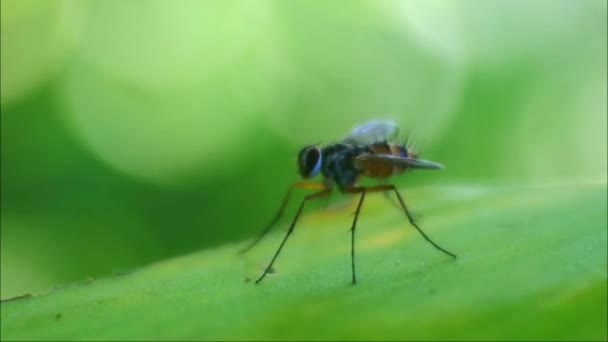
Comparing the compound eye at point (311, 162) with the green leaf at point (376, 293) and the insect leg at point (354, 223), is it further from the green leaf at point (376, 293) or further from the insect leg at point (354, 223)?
the green leaf at point (376, 293)

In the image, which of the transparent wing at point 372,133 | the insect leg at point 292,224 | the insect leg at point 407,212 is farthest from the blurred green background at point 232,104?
the insect leg at point 407,212

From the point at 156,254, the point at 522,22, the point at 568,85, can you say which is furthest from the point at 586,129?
the point at 156,254

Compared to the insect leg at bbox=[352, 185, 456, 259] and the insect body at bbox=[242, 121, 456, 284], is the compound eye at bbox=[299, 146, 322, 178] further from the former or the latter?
the insect leg at bbox=[352, 185, 456, 259]

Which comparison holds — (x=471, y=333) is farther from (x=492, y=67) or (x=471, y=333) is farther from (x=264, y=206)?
(x=492, y=67)

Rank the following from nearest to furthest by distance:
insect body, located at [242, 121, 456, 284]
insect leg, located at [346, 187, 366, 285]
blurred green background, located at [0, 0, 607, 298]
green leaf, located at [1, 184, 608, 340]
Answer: green leaf, located at [1, 184, 608, 340]
insect leg, located at [346, 187, 366, 285]
insect body, located at [242, 121, 456, 284]
blurred green background, located at [0, 0, 607, 298]

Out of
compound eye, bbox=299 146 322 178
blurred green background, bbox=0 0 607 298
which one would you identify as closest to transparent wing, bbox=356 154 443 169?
compound eye, bbox=299 146 322 178

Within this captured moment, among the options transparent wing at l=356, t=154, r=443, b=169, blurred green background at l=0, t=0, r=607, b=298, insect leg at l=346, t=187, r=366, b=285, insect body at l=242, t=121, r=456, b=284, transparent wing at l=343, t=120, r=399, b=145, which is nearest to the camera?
insect leg at l=346, t=187, r=366, b=285

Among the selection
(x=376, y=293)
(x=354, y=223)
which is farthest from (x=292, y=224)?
(x=376, y=293)
